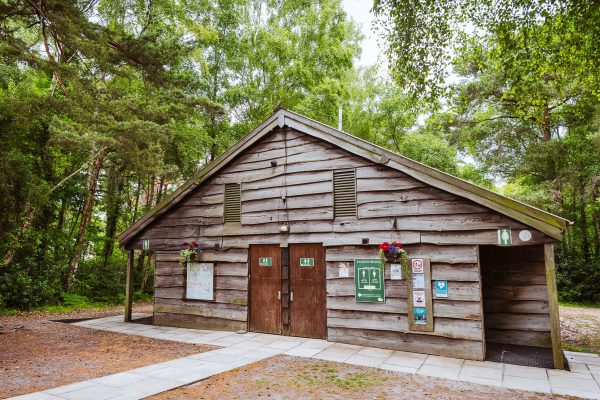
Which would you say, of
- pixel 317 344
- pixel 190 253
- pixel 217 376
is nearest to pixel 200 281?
pixel 190 253

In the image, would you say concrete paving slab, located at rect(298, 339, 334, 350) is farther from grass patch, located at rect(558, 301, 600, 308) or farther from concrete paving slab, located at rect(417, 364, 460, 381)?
grass patch, located at rect(558, 301, 600, 308)

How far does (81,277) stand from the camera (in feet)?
60.1

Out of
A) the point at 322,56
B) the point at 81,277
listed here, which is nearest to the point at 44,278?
the point at 81,277

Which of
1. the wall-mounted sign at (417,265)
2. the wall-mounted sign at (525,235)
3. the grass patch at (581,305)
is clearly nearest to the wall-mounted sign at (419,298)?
the wall-mounted sign at (417,265)

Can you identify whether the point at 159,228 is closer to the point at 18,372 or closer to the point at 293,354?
the point at 18,372

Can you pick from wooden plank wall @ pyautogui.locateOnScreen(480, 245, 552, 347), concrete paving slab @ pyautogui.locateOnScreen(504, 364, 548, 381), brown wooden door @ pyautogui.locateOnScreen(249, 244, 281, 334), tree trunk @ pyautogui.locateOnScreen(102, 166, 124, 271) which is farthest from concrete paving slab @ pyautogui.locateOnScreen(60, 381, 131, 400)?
tree trunk @ pyautogui.locateOnScreen(102, 166, 124, 271)

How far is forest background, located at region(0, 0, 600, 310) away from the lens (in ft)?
30.2

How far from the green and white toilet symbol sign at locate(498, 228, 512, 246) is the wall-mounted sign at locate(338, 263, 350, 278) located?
3.35 metres

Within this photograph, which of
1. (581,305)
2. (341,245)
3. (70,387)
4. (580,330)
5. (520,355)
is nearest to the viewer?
(70,387)

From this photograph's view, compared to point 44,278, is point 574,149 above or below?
above

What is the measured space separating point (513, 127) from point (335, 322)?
16457 mm

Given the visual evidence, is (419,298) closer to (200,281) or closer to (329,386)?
(329,386)

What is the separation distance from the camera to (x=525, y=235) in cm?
706

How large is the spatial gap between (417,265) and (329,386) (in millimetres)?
3459
